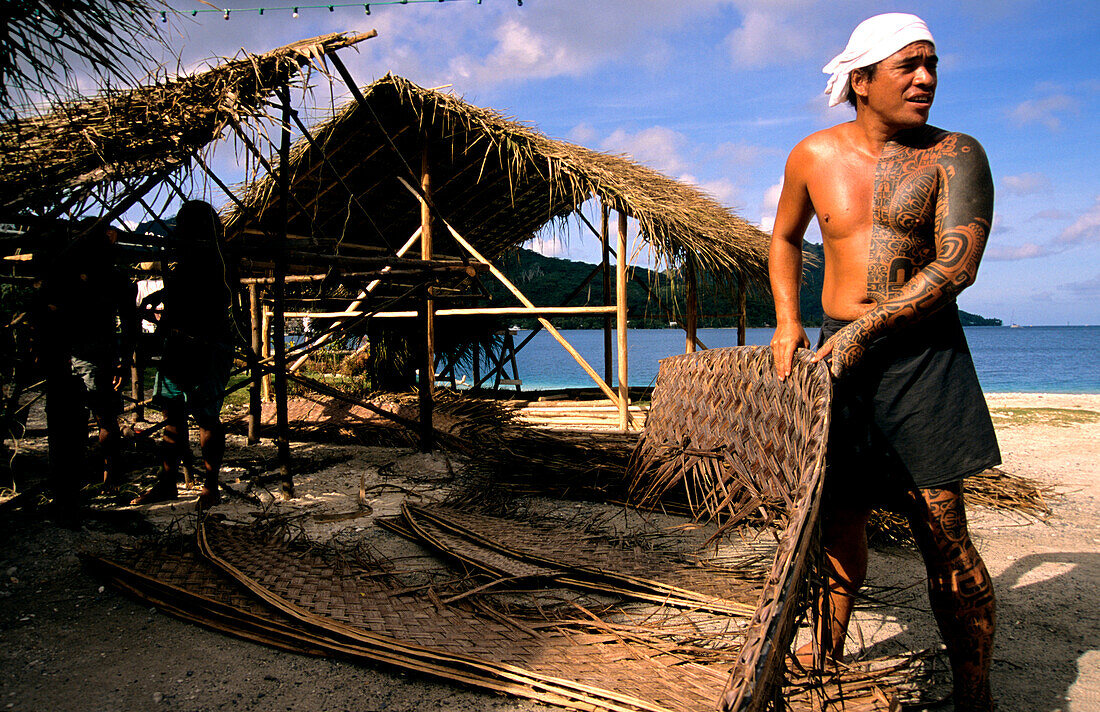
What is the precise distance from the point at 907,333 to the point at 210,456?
12.7 feet

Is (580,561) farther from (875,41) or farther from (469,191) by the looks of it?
(469,191)

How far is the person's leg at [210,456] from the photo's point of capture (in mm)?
3793

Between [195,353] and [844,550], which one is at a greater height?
[195,353]

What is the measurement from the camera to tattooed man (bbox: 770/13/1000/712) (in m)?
1.57

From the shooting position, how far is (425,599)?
248 cm

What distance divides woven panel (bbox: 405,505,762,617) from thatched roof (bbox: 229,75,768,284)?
243 centimetres

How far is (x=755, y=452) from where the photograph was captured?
6.63 feet

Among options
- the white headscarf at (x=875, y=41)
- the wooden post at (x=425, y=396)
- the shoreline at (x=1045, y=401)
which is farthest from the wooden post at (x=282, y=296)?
the shoreline at (x=1045, y=401)

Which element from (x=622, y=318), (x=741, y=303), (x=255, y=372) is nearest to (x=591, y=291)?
(x=741, y=303)

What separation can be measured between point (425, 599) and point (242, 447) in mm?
4610

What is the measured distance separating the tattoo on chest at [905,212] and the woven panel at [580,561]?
1254 mm

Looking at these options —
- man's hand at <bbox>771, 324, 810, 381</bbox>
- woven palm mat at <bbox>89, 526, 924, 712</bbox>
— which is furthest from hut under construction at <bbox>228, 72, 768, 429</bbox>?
man's hand at <bbox>771, 324, 810, 381</bbox>

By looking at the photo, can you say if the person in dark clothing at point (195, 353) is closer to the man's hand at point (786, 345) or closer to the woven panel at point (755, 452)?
the woven panel at point (755, 452)

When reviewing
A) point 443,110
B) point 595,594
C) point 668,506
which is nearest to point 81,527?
point 595,594
